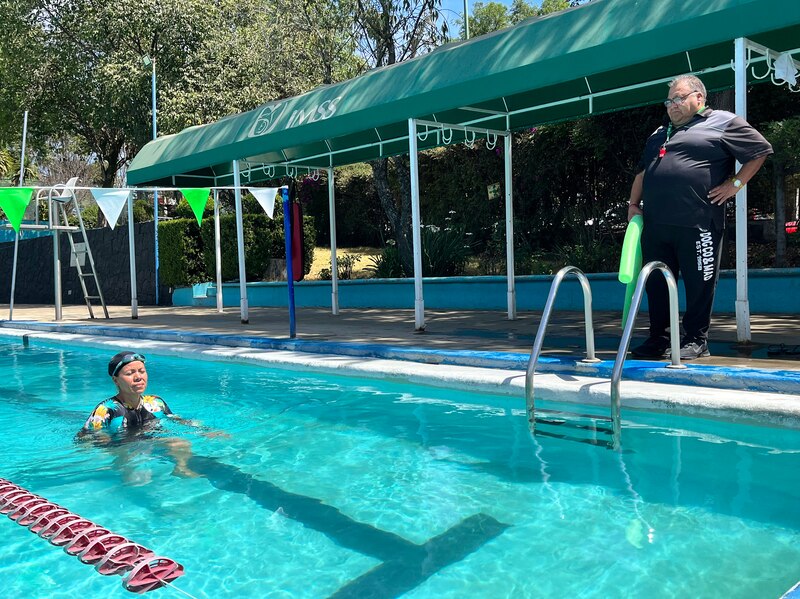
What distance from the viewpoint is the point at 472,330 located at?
9.15 metres

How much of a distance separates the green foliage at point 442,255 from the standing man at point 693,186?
934 cm

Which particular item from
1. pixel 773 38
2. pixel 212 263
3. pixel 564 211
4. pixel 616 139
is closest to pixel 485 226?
pixel 564 211

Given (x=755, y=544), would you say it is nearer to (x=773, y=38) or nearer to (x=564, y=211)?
(x=773, y=38)

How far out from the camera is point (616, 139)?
14367 millimetres

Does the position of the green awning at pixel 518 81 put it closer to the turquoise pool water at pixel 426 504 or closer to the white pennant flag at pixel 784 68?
the white pennant flag at pixel 784 68

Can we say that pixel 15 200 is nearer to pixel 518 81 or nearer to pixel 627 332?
pixel 518 81

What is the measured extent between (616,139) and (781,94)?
117 inches

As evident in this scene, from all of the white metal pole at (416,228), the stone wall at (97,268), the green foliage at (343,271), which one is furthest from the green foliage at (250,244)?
the white metal pole at (416,228)

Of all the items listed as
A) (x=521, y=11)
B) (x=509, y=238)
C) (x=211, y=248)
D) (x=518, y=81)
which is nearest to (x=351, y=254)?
(x=211, y=248)

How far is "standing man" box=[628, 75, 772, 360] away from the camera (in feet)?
18.2

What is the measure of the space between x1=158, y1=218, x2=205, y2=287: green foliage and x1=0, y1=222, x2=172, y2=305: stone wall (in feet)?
1.81

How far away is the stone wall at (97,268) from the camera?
771 inches

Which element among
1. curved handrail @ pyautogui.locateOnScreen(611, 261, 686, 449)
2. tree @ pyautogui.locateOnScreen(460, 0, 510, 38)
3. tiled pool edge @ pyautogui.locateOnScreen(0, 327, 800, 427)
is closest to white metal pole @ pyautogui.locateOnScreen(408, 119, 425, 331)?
tiled pool edge @ pyautogui.locateOnScreen(0, 327, 800, 427)

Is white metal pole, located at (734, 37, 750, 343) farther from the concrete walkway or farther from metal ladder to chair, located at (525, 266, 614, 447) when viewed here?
metal ladder to chair, located at (525, 266, 614, 447)
